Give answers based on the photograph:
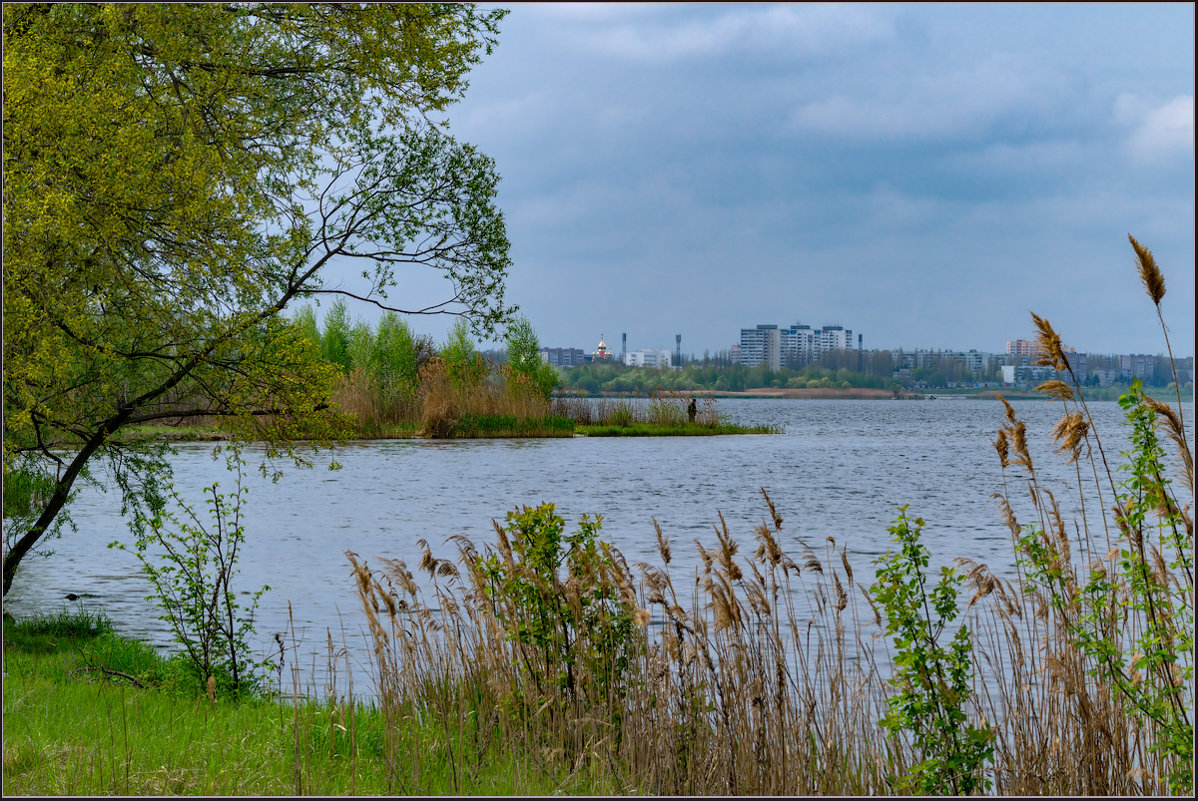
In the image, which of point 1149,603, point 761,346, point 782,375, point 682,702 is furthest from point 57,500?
point 761,346

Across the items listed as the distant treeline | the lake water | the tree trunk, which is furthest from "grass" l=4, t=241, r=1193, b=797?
the distant treeline

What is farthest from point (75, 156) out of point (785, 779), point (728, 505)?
point (728, 505)

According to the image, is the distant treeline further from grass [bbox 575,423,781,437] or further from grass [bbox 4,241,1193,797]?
grass [bbox 4,241,1193,797]

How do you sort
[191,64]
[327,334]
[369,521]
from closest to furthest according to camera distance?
[191,64] < [369,521] < [327,334]

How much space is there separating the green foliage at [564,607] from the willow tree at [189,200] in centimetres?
280

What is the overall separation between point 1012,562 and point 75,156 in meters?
9.66

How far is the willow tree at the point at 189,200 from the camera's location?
216 inches

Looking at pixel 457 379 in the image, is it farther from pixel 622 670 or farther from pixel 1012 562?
pixel 622 670

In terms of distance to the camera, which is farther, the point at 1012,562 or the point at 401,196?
the point at 1012,562

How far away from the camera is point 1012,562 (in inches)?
428

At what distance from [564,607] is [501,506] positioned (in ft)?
34.0

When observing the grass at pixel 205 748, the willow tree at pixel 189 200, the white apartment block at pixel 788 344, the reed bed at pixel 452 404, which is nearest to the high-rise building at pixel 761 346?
the white apartment block at pixel 788 344

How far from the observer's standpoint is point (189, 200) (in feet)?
19.2

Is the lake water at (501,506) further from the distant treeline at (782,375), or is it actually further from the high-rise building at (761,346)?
the high-rise building at (761,346)
